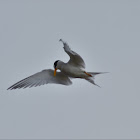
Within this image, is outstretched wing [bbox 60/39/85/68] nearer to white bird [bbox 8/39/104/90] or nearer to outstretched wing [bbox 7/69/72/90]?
white bird [bbox 8/39/104/90]

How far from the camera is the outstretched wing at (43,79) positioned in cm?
1199

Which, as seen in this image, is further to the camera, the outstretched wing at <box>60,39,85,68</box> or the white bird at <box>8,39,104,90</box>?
the white bird at <box>8,39,104,90</box>

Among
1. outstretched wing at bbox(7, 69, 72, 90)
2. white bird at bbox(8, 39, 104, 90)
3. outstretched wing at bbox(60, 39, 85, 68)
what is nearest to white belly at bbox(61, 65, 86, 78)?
white bird at bbox(8, 39, 104, 90)

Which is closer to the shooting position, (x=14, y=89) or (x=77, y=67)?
(x=77, y=67)

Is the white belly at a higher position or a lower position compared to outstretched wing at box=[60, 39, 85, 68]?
lower

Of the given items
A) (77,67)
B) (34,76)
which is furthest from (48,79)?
(77,67)

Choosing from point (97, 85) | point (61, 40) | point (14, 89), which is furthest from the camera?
point (14, 89)

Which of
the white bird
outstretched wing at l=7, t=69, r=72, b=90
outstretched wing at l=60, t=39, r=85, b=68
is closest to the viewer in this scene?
outstretched wing at l=60, t=39, r=85, b=68

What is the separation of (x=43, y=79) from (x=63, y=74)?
0.60 meters

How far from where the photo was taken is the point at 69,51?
10.1m

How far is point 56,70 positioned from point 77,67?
86cm

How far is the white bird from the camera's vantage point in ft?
36.9

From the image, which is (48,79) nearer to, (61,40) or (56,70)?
(56,70)

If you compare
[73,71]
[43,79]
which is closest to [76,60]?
[73,71]
